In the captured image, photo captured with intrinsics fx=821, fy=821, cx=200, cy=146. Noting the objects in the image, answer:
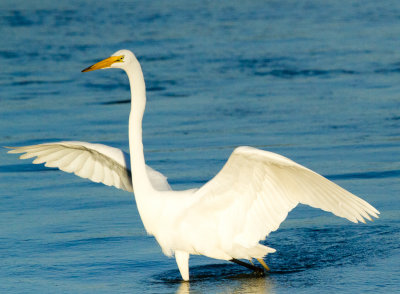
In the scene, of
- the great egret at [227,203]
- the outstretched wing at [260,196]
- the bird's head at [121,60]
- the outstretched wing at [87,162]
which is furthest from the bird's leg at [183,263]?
the bird's head at [121,60]

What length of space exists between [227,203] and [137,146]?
36.6 inches

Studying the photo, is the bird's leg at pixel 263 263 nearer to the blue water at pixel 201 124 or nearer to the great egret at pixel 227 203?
the blue water at pixel 201 124

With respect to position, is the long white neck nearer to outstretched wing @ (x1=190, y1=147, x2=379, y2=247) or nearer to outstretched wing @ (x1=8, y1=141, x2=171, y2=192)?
outstretched wing @ (x1=190, y1=147, x2=379, y2=247)

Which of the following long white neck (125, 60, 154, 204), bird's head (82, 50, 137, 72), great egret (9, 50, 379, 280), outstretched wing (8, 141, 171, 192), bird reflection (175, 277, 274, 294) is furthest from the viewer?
outstretched wing (8, 141, 171, 192)

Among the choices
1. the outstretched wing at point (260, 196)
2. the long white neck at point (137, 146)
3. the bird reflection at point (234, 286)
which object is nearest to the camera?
the outstretched wing at point (260, 196)

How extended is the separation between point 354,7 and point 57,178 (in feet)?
56.8

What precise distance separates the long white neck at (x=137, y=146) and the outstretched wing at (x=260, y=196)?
1.51 ft

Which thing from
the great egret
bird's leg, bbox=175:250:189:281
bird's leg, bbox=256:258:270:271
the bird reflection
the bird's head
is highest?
the bird's head

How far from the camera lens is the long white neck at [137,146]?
7.05 meters

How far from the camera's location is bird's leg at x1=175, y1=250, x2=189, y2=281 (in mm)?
7090

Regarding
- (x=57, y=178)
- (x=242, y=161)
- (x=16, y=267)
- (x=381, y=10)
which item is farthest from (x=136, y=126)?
(x=381, y=10)

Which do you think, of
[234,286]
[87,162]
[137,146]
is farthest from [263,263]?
[87,162]

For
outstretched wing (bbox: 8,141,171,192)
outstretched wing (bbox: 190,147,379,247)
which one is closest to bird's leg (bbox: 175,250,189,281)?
outstretched wing (bbox: 190,147,379,247)

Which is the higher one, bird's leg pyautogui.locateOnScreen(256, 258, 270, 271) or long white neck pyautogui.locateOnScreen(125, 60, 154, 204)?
long white neck pyautogui.locateOnScreen(125, 60, 154, 204)
